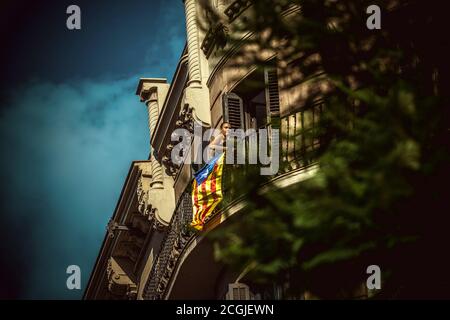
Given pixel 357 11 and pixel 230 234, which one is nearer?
pixel 230 234

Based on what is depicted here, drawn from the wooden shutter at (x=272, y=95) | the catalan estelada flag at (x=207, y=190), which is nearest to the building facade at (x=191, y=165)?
the wooden shutter at (x=272, y=95)

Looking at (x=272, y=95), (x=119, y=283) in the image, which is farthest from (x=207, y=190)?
(x=119, y=283)

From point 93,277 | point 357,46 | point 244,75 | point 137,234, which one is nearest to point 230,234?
point 357,46

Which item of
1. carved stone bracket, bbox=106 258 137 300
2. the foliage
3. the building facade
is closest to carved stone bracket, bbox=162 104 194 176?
the building facade

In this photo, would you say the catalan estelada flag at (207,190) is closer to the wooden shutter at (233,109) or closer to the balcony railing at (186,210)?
the balcony railing at (186,210)

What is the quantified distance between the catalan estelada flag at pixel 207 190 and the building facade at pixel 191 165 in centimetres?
26

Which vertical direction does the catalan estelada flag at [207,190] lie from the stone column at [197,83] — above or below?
below

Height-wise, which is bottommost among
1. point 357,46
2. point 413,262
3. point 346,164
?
point 413,262

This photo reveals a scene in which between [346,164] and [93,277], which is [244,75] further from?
[93,277]

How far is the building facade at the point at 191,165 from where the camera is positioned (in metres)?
21.4

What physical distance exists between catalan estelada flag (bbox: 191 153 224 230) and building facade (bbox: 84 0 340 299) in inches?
10.4

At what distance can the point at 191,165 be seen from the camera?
2688 cm

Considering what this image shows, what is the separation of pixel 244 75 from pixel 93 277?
55.4ft

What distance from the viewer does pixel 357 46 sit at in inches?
613
